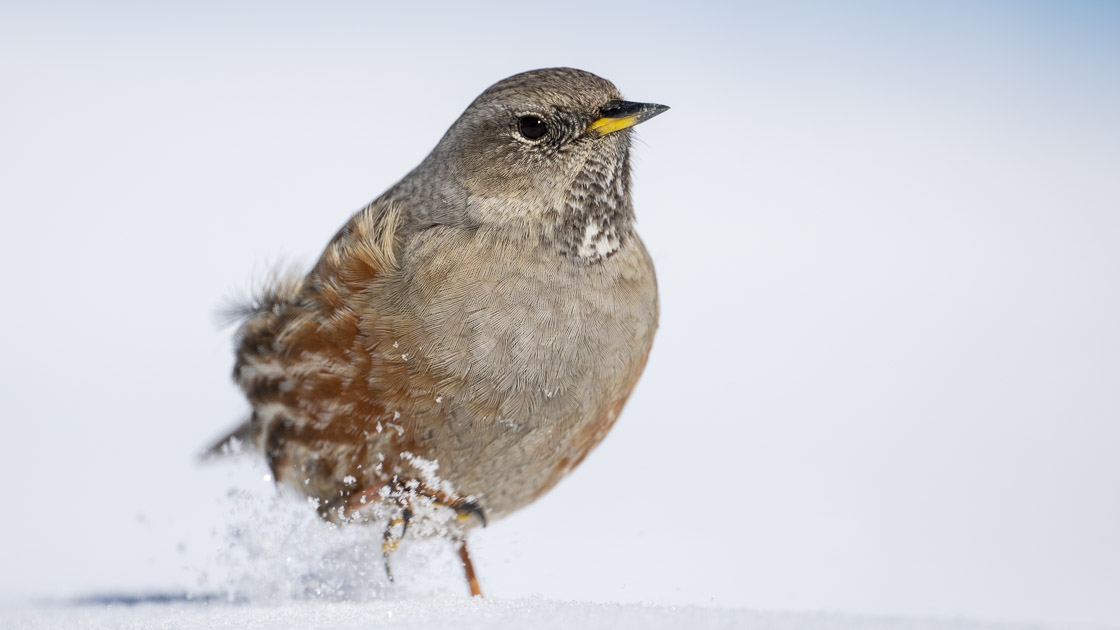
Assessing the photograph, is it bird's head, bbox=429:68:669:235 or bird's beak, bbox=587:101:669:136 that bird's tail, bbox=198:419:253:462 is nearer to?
bird's head, bbox=429:68:669:235

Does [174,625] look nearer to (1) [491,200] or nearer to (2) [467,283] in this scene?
(2) [467,283]

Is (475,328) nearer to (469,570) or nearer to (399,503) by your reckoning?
(399,503)

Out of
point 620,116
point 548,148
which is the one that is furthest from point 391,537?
point 620,116

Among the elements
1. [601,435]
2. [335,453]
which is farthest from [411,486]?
[601,435]

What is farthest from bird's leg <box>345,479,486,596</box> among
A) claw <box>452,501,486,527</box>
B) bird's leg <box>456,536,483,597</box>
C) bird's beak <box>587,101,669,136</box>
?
bird's beak <box>587,101,669,136</box>

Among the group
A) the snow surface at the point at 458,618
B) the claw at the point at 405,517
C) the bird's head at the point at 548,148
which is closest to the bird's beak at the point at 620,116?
the bird's head at the point at 548,148

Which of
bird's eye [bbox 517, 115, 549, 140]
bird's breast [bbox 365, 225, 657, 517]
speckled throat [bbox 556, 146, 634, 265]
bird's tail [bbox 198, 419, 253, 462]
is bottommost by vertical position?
bird's tail [bbox 198, 419, 253, 462]

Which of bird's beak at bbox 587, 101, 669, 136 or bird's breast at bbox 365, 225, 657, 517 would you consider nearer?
bird's breast at bbox 365, 225, 657, 517
